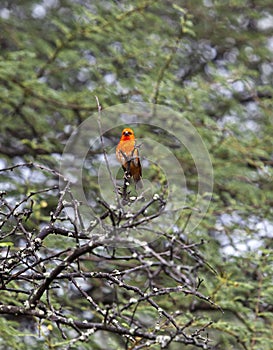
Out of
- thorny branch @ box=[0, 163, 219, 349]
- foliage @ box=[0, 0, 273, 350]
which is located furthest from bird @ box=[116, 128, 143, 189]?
foliage @ box=[0, 0, 273, 350]

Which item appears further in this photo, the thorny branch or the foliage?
the foliage

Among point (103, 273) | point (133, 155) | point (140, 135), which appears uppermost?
point (140, 135)

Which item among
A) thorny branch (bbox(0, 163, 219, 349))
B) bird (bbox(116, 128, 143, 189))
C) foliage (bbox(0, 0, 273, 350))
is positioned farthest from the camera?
foliage (bbox(0, 0, 273, 350))

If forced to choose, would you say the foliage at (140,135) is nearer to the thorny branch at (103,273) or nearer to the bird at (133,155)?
the bird at (133,155)

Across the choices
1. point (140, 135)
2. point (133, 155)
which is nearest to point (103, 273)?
point (133, 155)

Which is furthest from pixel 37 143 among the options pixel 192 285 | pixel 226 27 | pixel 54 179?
pixel 192 285

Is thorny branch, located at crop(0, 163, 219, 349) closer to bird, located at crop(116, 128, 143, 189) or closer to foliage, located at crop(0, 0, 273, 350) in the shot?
bird, located at crop(116, 128, 143, 189)

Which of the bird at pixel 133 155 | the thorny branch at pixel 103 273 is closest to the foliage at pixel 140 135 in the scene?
the bird at pixel 133 155

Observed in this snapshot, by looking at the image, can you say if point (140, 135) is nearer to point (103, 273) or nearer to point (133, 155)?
point (133, 155)

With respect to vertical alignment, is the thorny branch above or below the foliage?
below

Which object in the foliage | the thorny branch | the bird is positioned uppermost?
the foliage

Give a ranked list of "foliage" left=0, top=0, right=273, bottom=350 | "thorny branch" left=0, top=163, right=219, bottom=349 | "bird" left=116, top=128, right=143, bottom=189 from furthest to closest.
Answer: "foliage" left=0, top=0, right=273, bottom=350
"bird" left=116, top=128, right=143, bottom=189
"thorny branch" left=0, top=163, right=219, bottom=349

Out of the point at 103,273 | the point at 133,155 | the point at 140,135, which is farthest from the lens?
the point at 140,135

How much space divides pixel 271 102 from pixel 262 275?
1.95 m
